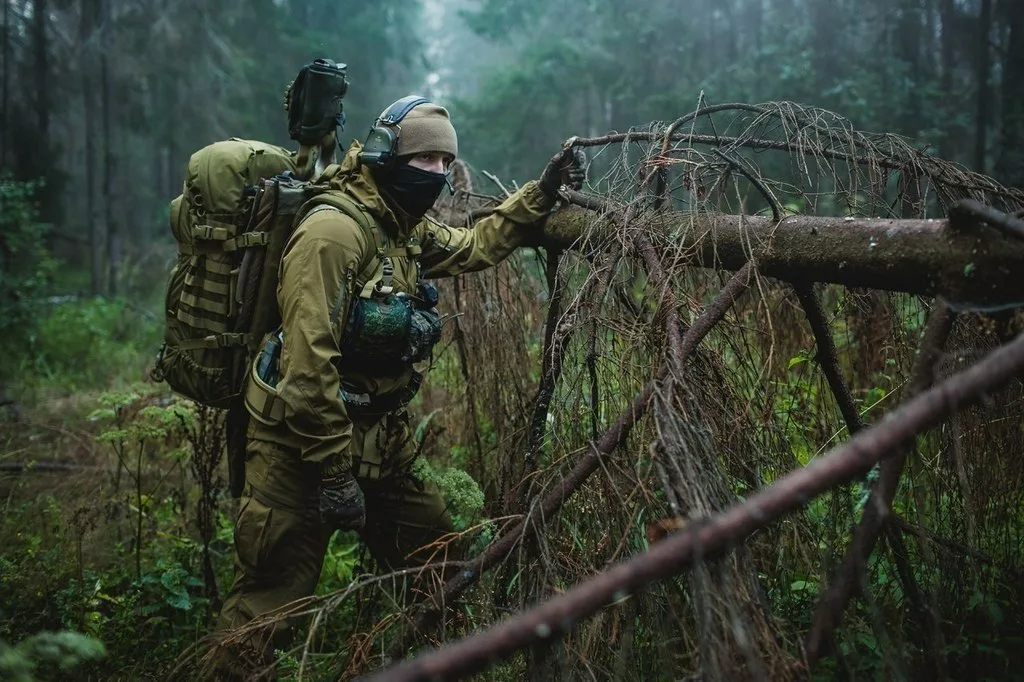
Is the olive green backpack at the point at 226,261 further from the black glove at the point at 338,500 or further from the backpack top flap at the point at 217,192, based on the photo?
the black glove at the point at 338,500

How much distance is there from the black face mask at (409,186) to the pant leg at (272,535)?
1225 millimetres

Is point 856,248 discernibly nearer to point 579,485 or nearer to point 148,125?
point 579,485

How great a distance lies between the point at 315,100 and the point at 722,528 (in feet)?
9.53

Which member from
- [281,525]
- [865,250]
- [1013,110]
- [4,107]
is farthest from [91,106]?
[865,250]

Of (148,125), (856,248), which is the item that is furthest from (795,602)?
(148,125)

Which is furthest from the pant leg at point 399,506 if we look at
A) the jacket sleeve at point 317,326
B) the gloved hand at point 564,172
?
Result: the gloved hand at point 564,172

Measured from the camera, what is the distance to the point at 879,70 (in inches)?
426

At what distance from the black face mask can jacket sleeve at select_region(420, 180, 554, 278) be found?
40 centimetres

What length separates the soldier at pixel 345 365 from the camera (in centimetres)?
278

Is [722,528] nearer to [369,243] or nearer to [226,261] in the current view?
[369,243]

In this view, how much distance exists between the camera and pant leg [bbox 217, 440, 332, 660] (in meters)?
2.99

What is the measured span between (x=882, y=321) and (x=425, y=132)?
2.28 m

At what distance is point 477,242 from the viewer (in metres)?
3.72

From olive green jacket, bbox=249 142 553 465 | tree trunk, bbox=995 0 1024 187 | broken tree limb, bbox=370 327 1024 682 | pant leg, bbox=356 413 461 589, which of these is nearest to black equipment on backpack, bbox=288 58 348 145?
olive green jacket, bbox=249 142 553 465
